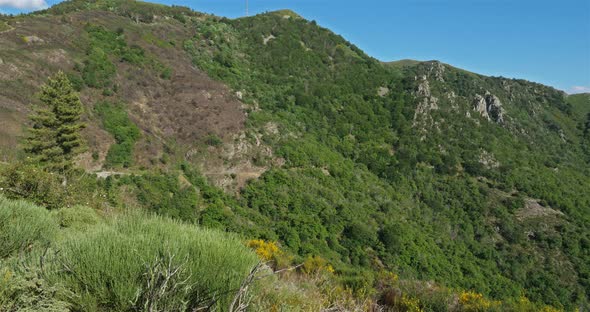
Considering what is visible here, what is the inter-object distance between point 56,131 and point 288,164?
23328mm

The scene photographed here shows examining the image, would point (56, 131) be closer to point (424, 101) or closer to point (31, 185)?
point (31, 185)

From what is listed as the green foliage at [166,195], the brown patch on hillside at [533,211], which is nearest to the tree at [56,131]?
the green foliage at [166,195]

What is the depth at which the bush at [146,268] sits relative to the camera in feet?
8.50

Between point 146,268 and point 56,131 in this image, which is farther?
point 56,131

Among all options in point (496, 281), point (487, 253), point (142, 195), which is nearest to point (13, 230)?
point (142, 195)

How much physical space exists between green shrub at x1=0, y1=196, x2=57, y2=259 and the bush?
4.16 feet

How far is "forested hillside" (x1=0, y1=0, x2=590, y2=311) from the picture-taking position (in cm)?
1149

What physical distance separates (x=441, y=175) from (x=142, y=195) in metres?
44.9

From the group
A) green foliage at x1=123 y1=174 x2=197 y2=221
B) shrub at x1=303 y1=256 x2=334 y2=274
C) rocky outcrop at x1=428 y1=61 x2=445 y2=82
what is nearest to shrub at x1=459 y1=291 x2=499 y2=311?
shrub at x1=303 y1=256 x2=334 y2=274

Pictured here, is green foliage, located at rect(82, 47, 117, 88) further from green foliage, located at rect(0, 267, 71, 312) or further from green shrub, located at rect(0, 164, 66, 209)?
green foliage, located at rect(0, 267, 71, 312)

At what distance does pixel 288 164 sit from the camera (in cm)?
3988

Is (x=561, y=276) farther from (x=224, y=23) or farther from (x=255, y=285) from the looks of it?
(x=224, y=23)

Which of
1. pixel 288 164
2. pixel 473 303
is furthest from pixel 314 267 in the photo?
pixel 288 164

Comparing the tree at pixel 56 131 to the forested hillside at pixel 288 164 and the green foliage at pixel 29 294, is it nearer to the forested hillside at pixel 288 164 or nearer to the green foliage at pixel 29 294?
the forested hillside at pixel 288 164
